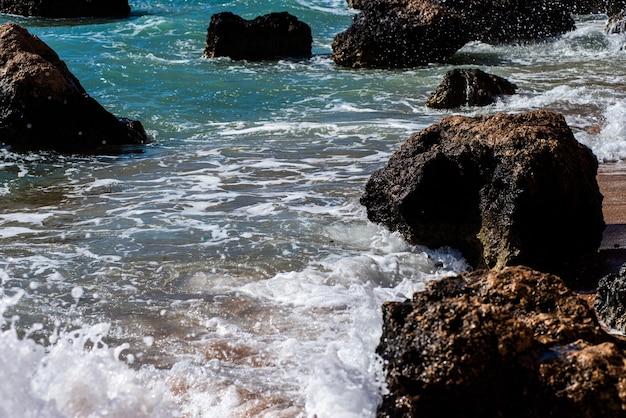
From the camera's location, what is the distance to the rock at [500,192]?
444 centimetres

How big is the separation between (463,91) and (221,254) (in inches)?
210

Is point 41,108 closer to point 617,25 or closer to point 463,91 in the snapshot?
point 463,91

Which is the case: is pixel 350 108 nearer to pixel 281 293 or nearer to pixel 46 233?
pixel 46 233

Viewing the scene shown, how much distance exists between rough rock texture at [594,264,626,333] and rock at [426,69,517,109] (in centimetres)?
589

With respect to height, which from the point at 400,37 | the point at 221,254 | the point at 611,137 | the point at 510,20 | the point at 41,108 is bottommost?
the point at 221,254

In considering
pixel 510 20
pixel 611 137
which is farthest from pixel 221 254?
pixel 510 20

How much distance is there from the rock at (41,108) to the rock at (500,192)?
153 inches

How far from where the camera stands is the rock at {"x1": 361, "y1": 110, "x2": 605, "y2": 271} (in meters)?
4.44

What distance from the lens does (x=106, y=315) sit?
4.07m

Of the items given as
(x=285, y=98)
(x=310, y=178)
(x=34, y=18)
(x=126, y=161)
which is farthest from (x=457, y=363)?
(x=34, y=18)

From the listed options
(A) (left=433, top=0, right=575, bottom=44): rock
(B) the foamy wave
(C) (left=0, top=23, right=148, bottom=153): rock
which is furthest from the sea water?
(A) (left=433, top=0, right=575, bottom=44): rock

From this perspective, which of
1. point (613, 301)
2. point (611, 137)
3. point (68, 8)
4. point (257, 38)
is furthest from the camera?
point (68, 8)

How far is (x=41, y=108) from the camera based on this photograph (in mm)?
7859

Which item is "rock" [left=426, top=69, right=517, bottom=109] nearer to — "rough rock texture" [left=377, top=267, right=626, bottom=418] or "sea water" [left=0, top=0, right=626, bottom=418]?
"sea water" [left=0, top=0, right=626, bottom=418]
